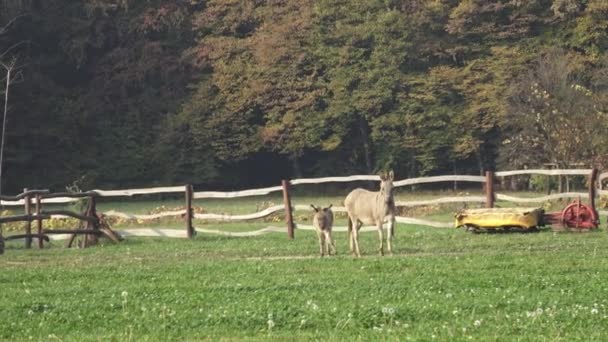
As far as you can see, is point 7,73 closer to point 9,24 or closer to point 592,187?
point 9,24

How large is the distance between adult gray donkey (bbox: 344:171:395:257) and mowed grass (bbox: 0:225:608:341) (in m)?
0.41

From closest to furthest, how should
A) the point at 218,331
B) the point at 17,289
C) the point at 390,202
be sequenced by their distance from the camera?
the point at 218,331 → the point at 17,289 → the point at 390,202

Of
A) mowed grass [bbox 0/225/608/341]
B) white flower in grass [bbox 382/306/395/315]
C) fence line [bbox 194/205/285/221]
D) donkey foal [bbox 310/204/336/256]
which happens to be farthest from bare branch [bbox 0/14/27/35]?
white flower in grass [bbox 382/306/395/315]

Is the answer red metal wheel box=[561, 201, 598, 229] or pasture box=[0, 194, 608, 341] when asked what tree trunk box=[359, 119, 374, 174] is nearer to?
red metal wheel box=[561, 201, 598, 229]

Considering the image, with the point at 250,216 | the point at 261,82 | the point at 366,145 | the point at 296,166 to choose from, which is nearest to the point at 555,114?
the point at 366,145

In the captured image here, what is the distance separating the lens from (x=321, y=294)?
546 inches

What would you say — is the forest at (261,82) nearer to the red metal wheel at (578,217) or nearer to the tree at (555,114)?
the tree at (555,114)

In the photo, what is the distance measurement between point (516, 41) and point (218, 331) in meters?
44.3

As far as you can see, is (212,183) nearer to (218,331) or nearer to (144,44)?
(144,44)

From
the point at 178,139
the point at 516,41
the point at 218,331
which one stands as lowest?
the point at 218,331

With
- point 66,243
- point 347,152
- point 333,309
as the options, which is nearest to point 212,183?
point 347,152

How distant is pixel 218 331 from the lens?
11.3 meters

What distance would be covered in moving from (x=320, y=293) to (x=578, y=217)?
11576mm

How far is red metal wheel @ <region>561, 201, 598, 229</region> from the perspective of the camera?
24.1 metres
